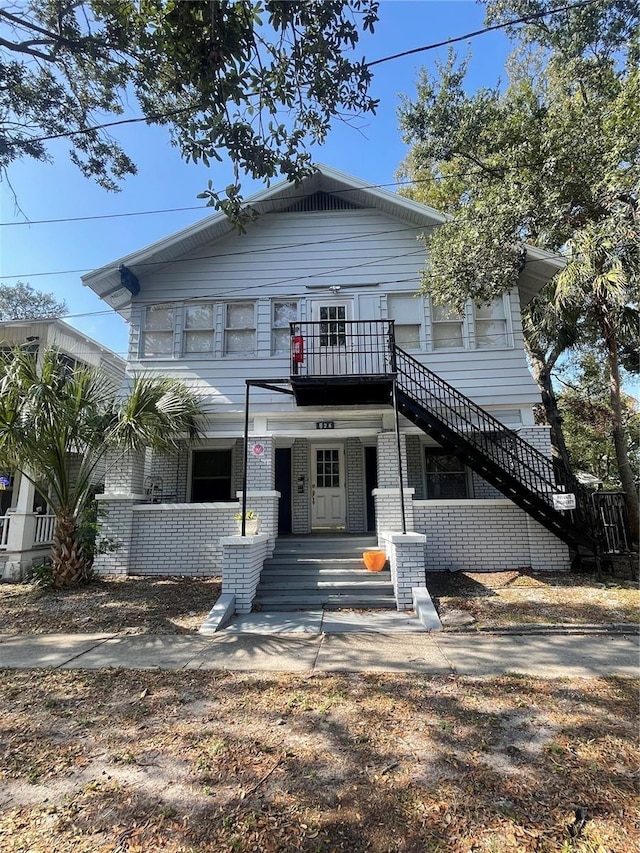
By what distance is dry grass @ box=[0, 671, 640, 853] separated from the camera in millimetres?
2154

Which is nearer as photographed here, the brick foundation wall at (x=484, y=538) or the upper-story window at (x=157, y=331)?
the brick foundation wall at (x=484, y=538)

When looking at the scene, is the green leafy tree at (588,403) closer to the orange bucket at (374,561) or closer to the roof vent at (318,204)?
the orange bucket at (374,561)

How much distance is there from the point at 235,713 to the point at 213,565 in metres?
5.61

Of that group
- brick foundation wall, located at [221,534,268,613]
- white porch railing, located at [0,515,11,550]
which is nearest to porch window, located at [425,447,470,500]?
brick foundation wall, located at [221,534,268,613]

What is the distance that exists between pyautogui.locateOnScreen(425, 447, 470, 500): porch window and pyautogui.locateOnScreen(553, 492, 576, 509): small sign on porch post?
307 centimetres

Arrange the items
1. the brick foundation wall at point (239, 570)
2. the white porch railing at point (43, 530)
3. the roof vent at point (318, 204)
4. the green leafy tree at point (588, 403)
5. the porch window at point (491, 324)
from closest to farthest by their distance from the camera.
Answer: the brick foundation wall at point (239, 570) < the white porch railing at point (43, 530) < the porch window at point (491, 324) < the roof vent at point (318, 204) < the green leafy tree at point (588, 403)

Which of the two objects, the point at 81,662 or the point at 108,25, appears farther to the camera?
the point at 108,25

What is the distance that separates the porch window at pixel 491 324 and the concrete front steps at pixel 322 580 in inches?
202

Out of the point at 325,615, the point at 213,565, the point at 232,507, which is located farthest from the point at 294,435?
the point at 325,615

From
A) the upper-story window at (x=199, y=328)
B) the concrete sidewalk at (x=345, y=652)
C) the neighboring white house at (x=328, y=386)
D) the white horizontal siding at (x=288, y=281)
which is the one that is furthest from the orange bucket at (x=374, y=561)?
the upper-story window at (x=199, y=328)

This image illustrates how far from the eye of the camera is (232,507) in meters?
8.98

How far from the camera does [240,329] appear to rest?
10273mm

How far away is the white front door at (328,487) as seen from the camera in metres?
11.1

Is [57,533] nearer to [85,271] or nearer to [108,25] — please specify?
[85,271]
